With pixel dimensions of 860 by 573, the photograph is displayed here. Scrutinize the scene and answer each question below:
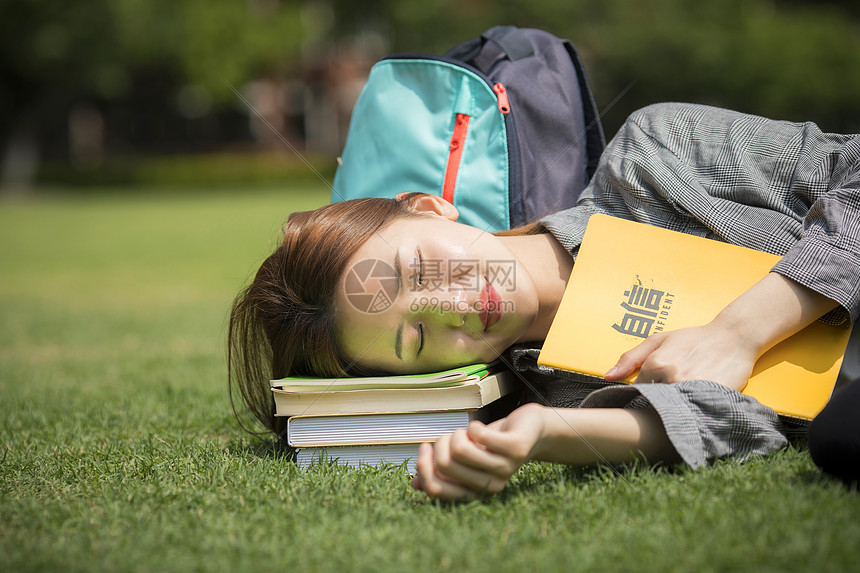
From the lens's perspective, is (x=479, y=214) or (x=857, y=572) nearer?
(x=857, y=572)

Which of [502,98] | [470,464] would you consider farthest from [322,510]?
[502,98]

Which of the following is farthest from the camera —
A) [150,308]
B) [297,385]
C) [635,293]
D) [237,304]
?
[150,308]

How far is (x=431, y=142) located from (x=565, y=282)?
41.2 inches

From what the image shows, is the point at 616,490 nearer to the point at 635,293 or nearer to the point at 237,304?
the point at 635,293

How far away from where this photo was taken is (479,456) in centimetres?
177

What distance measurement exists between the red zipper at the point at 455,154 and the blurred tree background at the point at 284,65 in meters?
18.0

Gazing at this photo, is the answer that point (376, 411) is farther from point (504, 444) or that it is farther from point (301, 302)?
point (504, 444)

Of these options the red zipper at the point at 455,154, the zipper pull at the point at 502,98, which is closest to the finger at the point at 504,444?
the red zipper at the point at 455,154

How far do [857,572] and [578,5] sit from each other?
31416mm

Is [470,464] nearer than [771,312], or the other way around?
[470,464]

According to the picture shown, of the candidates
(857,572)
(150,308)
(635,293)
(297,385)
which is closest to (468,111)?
(635,293)

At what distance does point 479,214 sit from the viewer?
320 cm

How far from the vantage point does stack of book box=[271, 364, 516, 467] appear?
88.3 inches

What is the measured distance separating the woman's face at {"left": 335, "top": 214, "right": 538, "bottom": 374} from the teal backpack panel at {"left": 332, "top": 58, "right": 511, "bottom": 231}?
774mm
